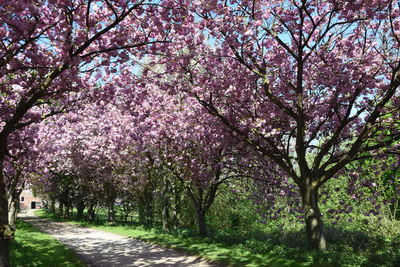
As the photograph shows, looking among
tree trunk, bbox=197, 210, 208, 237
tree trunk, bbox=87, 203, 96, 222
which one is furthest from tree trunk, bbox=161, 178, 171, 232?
tree trunk, bbox=87, 203, 96, 222

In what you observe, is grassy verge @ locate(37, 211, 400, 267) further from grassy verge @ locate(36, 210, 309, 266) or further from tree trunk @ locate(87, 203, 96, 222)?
tree trunk @ locate(87, 203, 96, 222)

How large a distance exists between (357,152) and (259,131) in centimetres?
313

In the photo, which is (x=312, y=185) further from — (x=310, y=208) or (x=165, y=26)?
(x=165, y=26)

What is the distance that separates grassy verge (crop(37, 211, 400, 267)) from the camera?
32.2 feet

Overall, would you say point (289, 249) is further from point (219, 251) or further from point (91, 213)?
point (91, 213)

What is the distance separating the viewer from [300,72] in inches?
416

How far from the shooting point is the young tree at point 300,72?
9898 millimetres

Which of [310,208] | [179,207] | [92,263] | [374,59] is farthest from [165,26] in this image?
[179,207]

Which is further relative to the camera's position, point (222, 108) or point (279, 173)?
point (279, 173)

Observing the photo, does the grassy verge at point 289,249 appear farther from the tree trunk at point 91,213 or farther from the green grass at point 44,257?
the tree trunk at point 91,213

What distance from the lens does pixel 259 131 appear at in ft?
37.1

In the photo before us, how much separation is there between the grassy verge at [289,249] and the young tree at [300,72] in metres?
1.23

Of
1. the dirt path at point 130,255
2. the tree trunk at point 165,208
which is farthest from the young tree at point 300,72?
the tree trunk at point 165,208

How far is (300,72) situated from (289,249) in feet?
20.0
